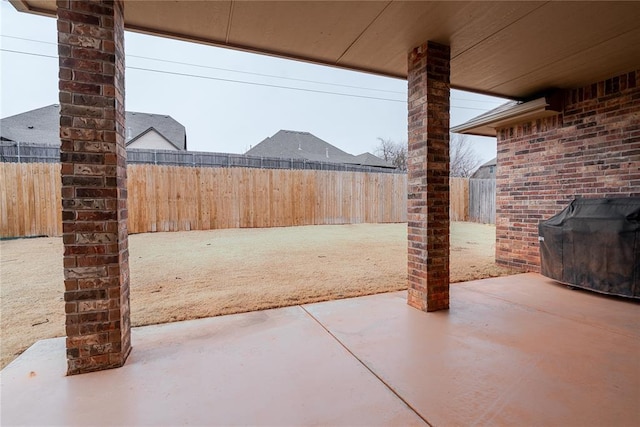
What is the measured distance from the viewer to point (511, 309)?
2945 mm

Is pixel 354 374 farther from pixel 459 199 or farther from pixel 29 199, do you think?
pixel 459 199

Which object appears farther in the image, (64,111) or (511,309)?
(511,309)

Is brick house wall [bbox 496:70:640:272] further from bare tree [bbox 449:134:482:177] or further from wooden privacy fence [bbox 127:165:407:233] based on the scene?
bare tree [bbox 449:134:482:177]

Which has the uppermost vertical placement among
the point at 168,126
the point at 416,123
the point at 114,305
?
the point at 168,126

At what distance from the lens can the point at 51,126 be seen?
44.3 ft

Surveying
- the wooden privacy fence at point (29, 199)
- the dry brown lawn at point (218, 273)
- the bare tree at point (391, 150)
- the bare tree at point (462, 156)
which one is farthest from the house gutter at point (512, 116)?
the bare tree at point (462, 156)

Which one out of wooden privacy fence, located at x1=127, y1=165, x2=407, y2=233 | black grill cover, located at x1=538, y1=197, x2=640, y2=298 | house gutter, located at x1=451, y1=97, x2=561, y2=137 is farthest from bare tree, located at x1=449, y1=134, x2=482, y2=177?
black grill cover, located at x1=538, y1=197, x2=640, y2=298

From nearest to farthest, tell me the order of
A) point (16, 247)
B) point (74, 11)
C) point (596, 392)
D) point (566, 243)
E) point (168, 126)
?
point (596, 392) < point (74, 11) < point (566, 243) < point (16, 247) < point (168, 126)

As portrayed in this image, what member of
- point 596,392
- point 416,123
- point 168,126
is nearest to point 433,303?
point 596,392

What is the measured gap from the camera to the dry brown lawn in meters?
2.91

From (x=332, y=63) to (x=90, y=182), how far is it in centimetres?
249

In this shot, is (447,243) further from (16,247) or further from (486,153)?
(486,153)

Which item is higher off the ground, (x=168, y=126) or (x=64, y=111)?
(x=168, y=126)

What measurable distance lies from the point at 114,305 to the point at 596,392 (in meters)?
2.91
